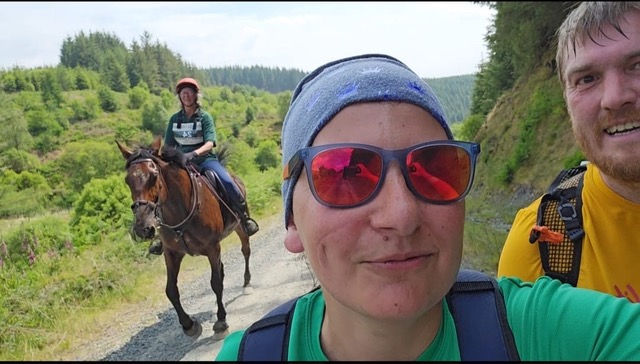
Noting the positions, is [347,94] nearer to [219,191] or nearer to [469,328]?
[469,328]

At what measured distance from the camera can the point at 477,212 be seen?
9477 millimetres

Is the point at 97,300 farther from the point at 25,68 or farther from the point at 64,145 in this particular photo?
the point at 25,68

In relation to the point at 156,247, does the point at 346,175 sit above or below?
above

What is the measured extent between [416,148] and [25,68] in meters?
4.20

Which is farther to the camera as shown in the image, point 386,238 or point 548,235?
point 548,235

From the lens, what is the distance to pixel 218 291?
199 inches

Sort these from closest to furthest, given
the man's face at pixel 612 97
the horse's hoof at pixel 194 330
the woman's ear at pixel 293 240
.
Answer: the woman's ear at pixel 293 240 → the man's face at pixel 612 97 → the horse's hoof at pixel 194 330

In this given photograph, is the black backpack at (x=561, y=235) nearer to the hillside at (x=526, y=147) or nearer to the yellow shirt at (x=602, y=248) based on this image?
the yellow shirt at (x=602, y=248)

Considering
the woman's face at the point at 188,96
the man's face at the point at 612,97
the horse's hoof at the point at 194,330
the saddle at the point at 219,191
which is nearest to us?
the man's face at the point at 612,97

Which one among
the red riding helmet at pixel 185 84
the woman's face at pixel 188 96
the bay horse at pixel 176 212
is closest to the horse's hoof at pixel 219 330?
the bay horse at pixel 176 212

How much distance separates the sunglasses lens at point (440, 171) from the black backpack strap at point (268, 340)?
1.36ft

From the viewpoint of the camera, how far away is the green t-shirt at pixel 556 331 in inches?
32.3

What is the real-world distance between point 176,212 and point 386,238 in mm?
4347

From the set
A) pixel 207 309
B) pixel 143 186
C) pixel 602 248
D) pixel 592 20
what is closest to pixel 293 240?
pixel 602 248
